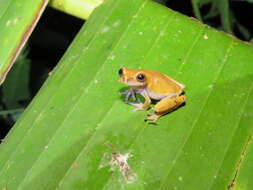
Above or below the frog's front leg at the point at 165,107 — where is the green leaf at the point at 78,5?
above

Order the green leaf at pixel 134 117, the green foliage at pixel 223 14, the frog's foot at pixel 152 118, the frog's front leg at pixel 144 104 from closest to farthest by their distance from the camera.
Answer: the green leaf at pixel 134 117, the frog's foot at pixel 152 118, the frog's front leg at pixel 144 104, the green foliage at pixel 223 14

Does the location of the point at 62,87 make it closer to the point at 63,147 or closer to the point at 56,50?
the point at 63,147

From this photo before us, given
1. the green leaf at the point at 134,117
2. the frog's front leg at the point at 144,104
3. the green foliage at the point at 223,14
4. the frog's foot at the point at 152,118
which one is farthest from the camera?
the green foliage at the point at 223,14

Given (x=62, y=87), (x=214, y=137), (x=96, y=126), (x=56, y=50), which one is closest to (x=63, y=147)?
(x=96, y=126)

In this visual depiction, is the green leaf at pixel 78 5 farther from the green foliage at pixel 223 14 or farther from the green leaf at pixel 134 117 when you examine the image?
the green foliage at pixel 223 14

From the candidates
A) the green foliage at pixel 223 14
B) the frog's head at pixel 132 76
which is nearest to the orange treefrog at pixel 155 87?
the frog's head at pixel 132 76

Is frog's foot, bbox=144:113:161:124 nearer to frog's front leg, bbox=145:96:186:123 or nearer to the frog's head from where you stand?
frog's front leg, bbox=145:96:186:123

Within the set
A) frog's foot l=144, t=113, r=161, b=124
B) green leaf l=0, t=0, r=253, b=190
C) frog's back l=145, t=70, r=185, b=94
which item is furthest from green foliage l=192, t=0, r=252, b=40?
frog's foot l=144, t=113, r=161, b=124
